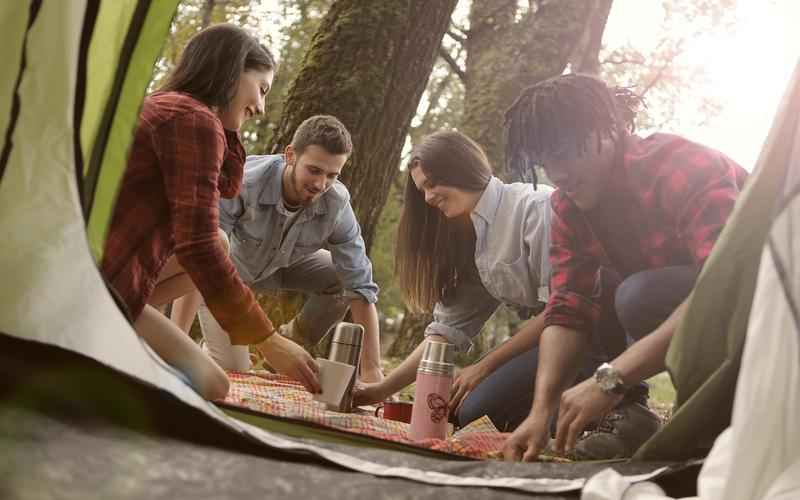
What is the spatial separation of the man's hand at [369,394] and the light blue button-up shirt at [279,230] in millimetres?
299

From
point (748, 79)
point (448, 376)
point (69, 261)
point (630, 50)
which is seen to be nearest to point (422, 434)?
point (448, 376)

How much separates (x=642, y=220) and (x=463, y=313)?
0.53 meters

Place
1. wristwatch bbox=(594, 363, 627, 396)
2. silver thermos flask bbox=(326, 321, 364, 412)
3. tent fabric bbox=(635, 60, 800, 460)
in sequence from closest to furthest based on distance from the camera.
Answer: tent fabric bbox=(635, 60, 800, 460), wristwatch bbox=(594, 363, 627, 396), silver thermos flask bbox=(326, 321, 364, 412)

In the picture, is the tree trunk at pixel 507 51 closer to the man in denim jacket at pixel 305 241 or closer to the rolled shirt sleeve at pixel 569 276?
the man in denim jacket at pixel 305 241

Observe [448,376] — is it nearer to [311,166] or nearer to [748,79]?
[311,166]

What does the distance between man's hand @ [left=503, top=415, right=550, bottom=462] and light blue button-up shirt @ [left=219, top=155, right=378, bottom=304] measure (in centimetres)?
79

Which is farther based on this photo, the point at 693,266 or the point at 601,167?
the point at 601,167

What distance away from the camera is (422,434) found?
1410mm

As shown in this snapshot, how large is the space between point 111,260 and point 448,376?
578 millimetres

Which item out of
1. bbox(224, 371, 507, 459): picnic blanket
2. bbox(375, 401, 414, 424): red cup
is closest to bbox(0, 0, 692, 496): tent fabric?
bbox(224, 371, 507, 459): picnic blanket

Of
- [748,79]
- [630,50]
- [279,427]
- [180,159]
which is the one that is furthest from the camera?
[630,50]

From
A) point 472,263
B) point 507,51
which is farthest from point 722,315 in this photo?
point 507,51

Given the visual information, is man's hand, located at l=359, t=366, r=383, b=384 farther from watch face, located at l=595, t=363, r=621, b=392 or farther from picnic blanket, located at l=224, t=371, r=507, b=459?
watch face, located at l=595, t=363, r=621, b=392

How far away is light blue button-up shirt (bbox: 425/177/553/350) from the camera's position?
164 cm
